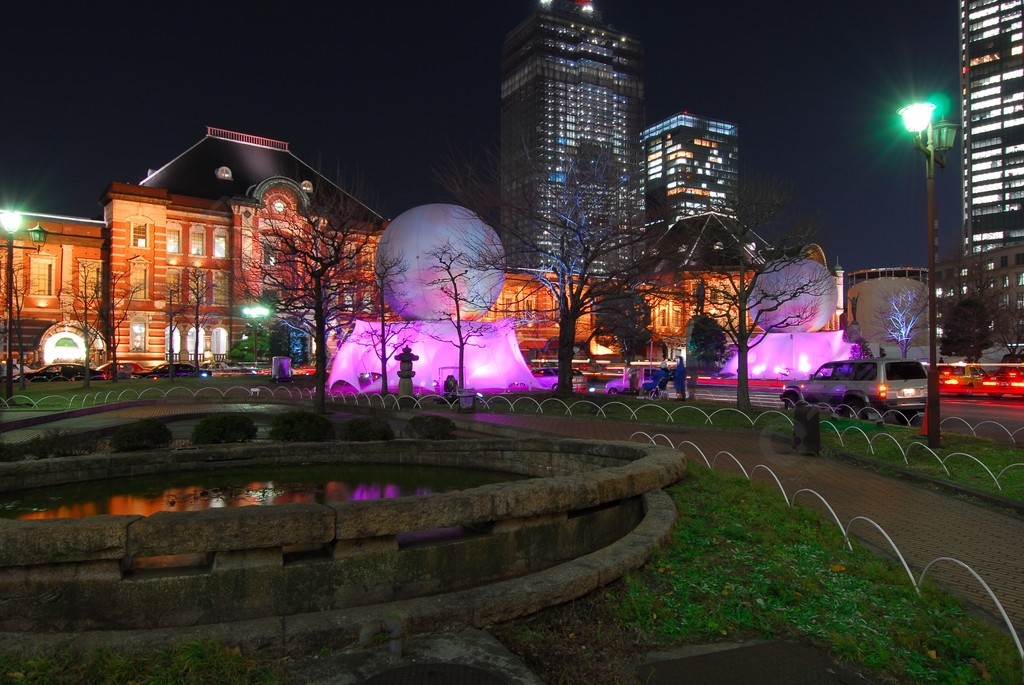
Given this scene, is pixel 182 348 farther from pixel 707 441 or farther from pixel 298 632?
pixel 298 632

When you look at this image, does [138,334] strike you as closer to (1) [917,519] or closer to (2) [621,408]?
(2) [621,408]

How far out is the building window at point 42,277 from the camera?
56388 mm

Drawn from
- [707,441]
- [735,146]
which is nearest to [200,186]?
[707,441]

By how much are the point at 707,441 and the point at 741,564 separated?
9.87 metres

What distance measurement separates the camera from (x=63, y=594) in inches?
157

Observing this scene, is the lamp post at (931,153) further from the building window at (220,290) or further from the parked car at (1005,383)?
the building window at (220,290)

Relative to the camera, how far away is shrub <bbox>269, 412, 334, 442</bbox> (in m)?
11.1

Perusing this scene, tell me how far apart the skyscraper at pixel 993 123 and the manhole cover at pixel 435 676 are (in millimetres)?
172786

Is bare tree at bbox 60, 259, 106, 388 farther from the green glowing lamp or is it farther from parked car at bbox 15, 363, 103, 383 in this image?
the green glowing lamp

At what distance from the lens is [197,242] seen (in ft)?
208

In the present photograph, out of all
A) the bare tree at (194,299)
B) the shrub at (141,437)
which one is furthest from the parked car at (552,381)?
the bare tree at (194,299)

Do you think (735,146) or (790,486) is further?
(735,146)

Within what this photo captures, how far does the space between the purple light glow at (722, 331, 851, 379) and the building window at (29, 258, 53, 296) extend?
59724 millimetres

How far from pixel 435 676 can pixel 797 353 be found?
158 ft
